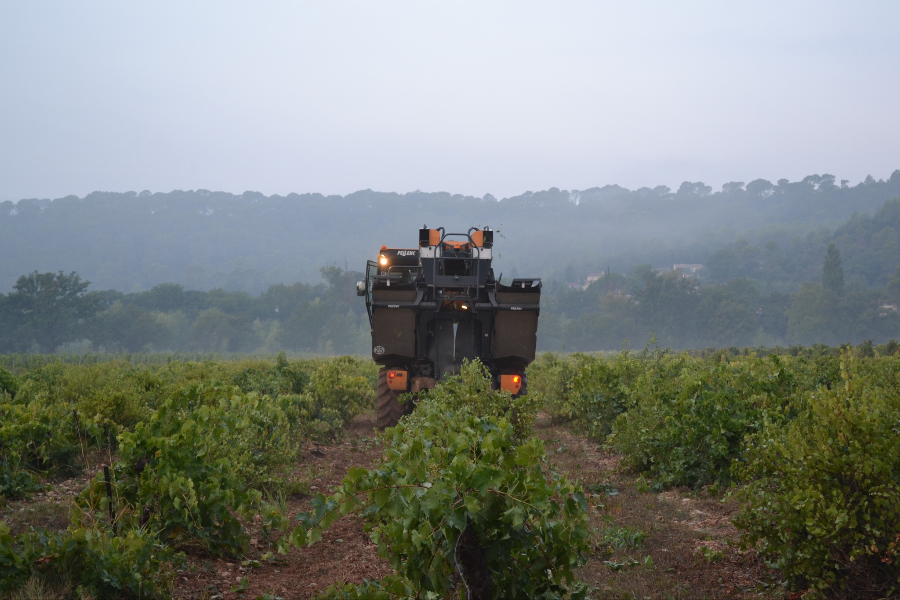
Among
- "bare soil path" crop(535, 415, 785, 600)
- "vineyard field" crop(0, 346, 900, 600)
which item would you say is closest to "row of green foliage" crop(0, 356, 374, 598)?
"vineyard field" crop(0, 346, 900, 600)

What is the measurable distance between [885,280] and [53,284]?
12097 centimetres

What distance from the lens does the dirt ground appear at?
4.86 metres

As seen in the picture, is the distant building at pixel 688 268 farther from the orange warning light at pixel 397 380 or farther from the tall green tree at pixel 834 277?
the orange warning light at pixel 397 380

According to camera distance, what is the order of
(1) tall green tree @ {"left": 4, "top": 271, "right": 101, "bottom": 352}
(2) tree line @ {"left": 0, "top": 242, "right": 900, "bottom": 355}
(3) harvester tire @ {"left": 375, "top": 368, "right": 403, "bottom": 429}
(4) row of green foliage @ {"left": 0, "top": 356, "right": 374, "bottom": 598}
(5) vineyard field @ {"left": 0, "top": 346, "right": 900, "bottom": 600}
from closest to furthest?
(5) vineyard field @ {"left": 0, "top": 346, "right": 900, "bottom": 600}
(4) row of green foliage @ {"left": 0, "top": 356, "right": 374, "bottom": 598}
(3) harvester tire @ {"left": 375, "top": 368, "right": 403, "bottom": 429}
(1) tall green tree @ {"left": 4, "top": 271, "right": 101, "bottom": 352}
(2) tree line @ {"left": 0, "top": 242, "right": 900, "bottom": 355}

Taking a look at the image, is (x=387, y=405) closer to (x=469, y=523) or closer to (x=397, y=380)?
(x=397, y=380)

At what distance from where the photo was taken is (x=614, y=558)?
5.57 m

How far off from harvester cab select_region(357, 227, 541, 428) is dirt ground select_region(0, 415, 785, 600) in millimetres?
3784

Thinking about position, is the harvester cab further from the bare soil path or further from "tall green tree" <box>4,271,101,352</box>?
"tall green tree" <box>4,271,101,352</box>

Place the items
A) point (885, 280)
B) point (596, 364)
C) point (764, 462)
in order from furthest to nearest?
point (885, 280) < point (596, 364) < point (764, 462)

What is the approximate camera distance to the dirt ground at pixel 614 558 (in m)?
4.86

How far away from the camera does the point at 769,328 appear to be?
99375 millimetres

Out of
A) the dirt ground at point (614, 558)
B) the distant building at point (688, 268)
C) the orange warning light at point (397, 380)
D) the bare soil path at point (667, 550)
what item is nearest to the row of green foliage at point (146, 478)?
the dirt ground at point (614, 558)

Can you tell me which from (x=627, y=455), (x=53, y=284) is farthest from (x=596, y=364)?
(x=53, y=284)

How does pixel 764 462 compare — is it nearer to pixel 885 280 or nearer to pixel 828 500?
pixel 828 500
